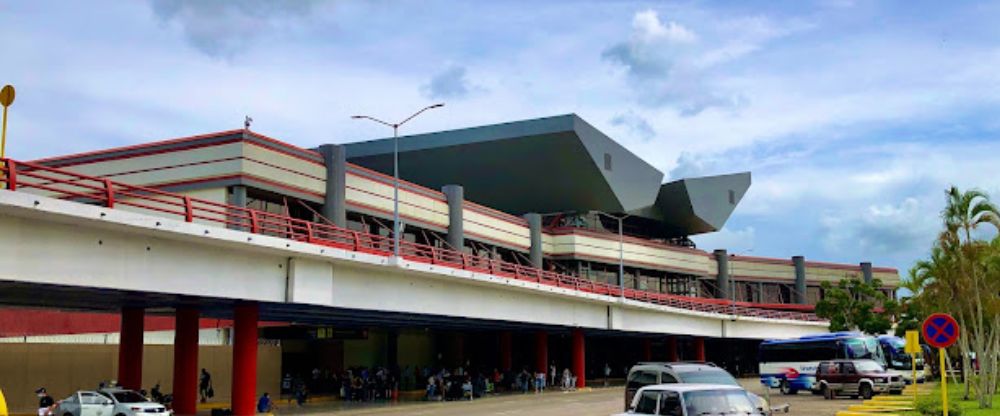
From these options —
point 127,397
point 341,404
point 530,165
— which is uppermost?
point 530,165

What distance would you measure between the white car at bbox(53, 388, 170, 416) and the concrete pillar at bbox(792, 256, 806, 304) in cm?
8212

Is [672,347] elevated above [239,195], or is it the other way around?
[239,195]

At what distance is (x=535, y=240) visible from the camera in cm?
7019

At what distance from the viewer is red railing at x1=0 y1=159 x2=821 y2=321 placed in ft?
81.4

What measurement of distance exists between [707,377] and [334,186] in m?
28.8

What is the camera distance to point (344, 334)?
58.3 meters

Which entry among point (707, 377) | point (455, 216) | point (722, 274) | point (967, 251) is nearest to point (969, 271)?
point (967, 251)

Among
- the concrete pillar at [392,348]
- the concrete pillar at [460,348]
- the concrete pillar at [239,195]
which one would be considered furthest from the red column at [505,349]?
the concrete pillar at [239,195]

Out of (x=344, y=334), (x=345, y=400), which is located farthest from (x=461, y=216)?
(x=345, y=400)

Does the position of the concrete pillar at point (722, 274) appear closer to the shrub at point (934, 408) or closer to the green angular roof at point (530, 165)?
the green angular roof at point (530, 165)

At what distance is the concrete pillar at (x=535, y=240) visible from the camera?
7019 centimetres

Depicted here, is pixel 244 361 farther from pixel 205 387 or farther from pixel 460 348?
pixel 460 348

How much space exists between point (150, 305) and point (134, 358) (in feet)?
8.39

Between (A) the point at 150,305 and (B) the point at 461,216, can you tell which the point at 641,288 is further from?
(A) the point at 150,305
